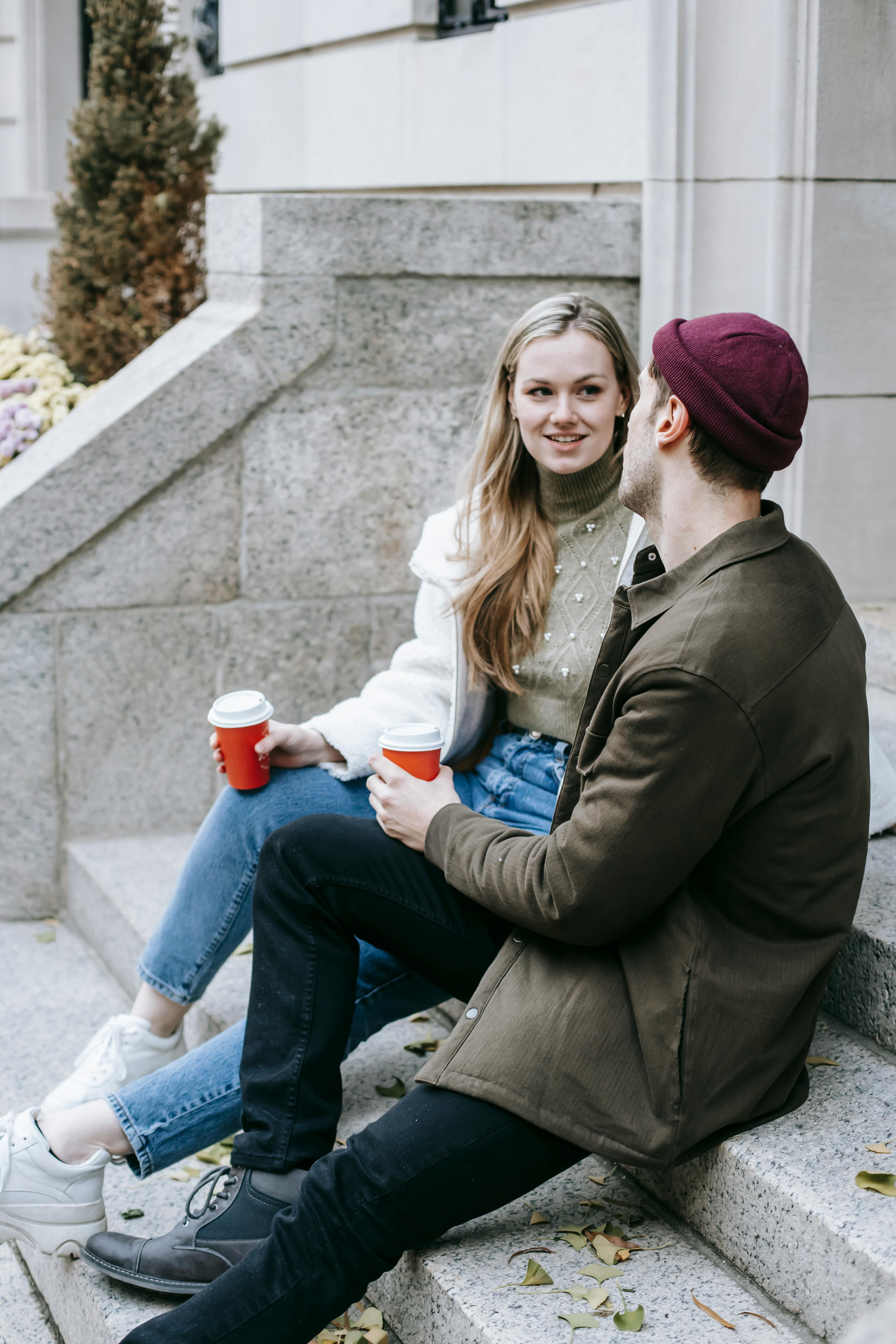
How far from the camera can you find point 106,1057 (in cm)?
302

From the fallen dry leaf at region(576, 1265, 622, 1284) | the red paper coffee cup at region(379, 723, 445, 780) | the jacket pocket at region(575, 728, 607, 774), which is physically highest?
the jacket pocket at region(575, 728, 607, 774)

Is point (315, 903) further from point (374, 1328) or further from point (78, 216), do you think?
point (78, 216)

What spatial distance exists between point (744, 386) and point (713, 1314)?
137 cm

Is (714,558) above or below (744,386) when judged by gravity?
below

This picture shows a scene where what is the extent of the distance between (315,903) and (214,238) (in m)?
2.54

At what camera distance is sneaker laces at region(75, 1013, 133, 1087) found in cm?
297

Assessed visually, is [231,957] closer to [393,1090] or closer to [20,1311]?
[393,1090]

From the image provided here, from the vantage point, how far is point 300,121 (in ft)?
22.9

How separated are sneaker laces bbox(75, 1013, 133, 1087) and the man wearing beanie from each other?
0.90 meters

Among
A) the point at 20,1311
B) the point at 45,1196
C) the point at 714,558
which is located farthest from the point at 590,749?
the point at 20,1311

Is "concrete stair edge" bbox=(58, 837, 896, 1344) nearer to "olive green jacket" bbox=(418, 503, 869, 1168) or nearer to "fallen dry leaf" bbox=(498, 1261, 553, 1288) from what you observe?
"olive green jacket" bbox=(418, 503, 869, 1168)

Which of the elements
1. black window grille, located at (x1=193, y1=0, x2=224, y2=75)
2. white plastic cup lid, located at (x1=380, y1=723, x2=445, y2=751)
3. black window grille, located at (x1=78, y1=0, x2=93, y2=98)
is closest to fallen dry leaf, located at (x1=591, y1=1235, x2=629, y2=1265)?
white plastic cup lid, located at (x1=380, y1=723, x2=445, y2=751)

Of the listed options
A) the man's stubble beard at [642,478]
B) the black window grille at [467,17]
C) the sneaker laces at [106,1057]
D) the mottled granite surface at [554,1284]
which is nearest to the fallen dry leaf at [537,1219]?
the mottled granite surface at [554,1284]

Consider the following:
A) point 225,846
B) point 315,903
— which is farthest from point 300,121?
point 315,903
